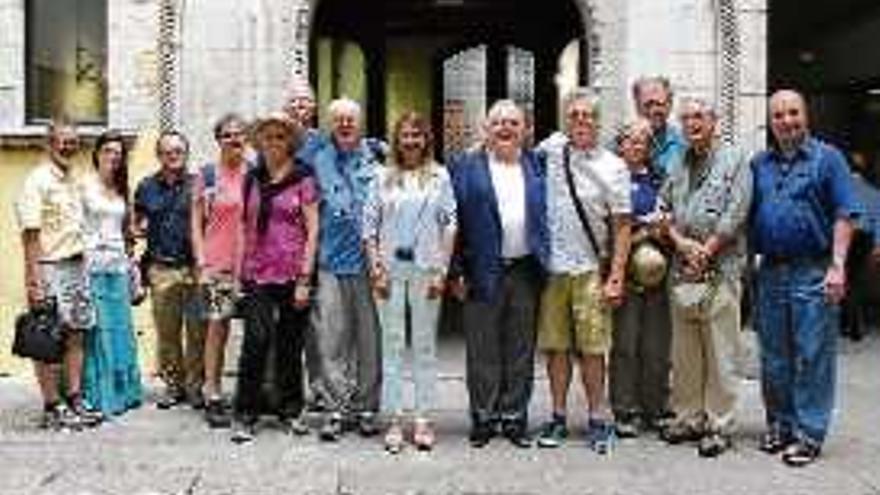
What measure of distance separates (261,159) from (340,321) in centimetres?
110

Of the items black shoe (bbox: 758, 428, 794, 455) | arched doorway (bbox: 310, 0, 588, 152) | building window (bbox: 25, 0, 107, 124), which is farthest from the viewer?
arched doorway (bbox: 310, 0, 588, 152)

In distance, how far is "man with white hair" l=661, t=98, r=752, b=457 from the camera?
1047 centimetres

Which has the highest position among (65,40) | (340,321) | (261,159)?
(65,40)

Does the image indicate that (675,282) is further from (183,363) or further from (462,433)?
(183,363)

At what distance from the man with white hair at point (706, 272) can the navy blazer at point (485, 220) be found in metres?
0.78

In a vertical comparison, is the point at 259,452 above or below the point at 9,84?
below

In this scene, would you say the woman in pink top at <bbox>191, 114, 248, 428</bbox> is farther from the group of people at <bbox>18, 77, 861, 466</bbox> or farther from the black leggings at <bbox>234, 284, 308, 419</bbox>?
the black leggings at <bbox>234, 284, 308, 419</bbox>

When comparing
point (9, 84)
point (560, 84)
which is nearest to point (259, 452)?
point (9, 84)

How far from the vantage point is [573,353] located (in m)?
10.8

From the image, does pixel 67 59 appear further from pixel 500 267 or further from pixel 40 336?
pixel 500 267

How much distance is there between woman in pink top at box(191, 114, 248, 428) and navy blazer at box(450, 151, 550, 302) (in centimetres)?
151

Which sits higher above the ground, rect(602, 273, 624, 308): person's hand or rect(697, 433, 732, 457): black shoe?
rect(602, 273, 624, 308): person's hand

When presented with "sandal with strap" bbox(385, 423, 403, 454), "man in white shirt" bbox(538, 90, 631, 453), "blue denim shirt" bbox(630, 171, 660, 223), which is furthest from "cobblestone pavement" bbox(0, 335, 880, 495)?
"blue denim shirt" bbox(630, 171, 660, 223)

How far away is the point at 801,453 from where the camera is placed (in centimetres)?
1025
